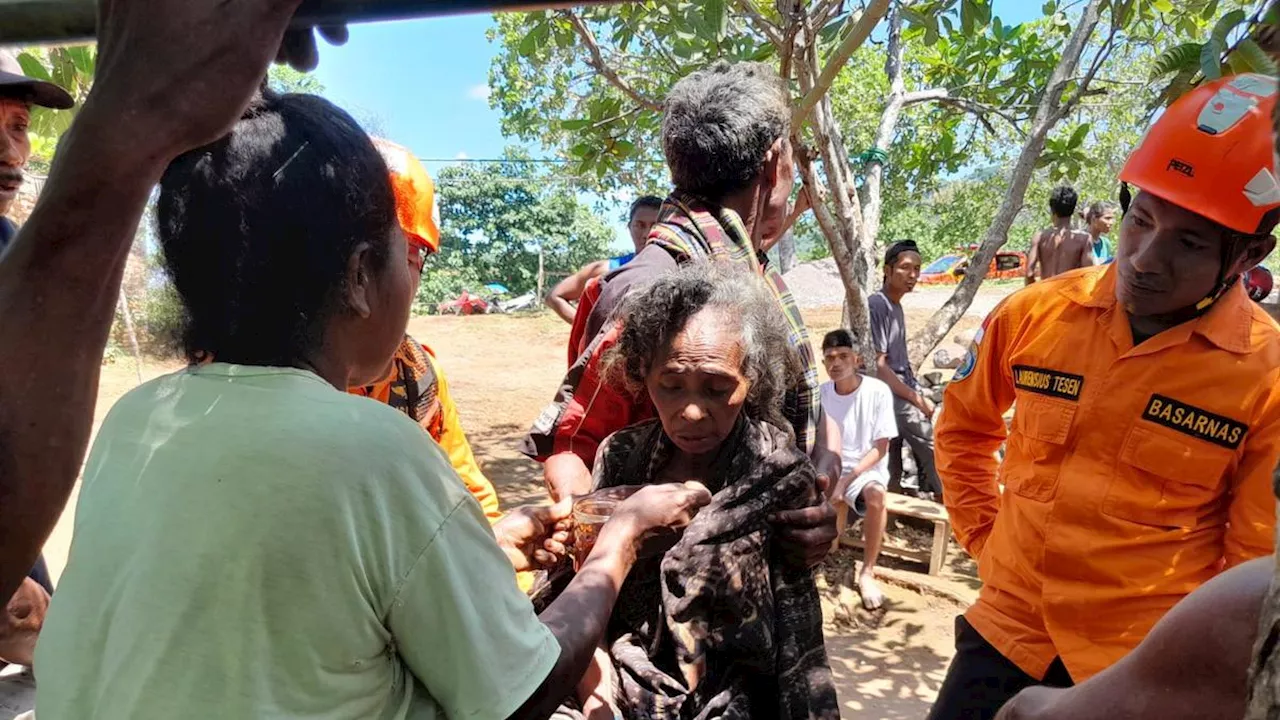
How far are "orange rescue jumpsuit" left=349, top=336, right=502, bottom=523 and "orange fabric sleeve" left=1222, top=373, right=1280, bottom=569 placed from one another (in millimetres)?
1935

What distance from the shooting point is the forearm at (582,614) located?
3.57 ft

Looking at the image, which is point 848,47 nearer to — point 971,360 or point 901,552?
point 971,360

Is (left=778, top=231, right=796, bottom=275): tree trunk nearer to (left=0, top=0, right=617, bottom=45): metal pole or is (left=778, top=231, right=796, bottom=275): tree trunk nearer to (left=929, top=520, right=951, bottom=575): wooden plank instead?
(left=929, top=520, right=951, bottom=575): wooden plank

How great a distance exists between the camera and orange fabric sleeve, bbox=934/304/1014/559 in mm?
2461

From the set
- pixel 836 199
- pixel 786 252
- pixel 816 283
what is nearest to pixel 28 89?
pixel 836 199

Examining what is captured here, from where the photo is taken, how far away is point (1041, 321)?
228 cm

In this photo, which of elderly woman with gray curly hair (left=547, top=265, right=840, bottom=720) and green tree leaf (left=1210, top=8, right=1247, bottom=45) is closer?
green tree leaf (left=1210, top=8, right=1247, bottom=45)

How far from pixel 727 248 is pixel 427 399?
1.01 metres

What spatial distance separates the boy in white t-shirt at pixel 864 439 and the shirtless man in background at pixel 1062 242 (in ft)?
10.7

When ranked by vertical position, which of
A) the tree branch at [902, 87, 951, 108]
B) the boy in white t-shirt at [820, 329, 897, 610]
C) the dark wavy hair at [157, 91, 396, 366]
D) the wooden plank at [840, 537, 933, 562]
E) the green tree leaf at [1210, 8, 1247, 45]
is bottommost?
the wooden plank at [840, 537, 933, 562]

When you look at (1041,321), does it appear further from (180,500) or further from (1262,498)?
(180,500)

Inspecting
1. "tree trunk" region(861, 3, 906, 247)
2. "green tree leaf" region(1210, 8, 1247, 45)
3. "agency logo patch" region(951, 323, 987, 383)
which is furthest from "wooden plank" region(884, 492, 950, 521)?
"green tree leaf" region(1210, 8, 1247, 45)

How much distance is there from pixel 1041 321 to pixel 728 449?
1.12m

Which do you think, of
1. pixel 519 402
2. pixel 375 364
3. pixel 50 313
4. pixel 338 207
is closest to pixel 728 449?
pixel 375 364
